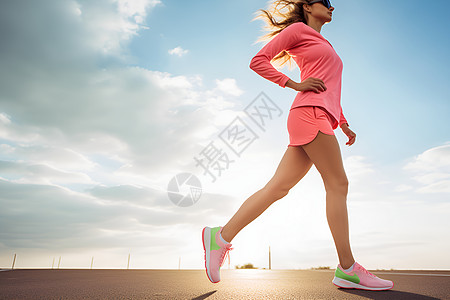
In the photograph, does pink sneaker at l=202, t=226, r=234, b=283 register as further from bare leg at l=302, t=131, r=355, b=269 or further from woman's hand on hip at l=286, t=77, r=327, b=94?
woman's hand on hip at l=286, t=77, r=327, b=94

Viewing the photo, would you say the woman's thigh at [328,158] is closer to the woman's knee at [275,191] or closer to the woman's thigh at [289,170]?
the woman's thigh at [289,170]

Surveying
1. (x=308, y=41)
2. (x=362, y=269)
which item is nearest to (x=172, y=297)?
(x=362, y=269)

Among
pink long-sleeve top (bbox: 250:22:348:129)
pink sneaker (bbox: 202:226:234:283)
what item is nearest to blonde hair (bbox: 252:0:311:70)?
pink long-sleeve top (bbox: 250:22:348:129)

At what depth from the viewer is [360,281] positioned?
276 centimetres

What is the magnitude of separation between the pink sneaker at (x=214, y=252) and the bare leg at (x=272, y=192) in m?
0.06

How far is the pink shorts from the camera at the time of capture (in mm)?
2783

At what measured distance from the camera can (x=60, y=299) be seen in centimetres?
216

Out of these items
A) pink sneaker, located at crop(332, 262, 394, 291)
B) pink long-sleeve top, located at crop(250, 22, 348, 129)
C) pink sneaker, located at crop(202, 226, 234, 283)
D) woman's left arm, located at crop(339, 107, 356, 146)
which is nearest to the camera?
pink sneaker, located at crop(332, 262, 394, 291)

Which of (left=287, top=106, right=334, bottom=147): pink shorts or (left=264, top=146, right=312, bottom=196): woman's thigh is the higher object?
(left=287, top=106, right=334, bottom=147): pink shorts

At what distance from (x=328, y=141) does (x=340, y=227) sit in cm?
69

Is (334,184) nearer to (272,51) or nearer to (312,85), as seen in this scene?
(312,85)

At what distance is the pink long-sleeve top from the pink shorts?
77mm

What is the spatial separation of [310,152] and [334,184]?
0.33m

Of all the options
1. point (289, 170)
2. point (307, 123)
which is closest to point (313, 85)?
point (307, 123)
